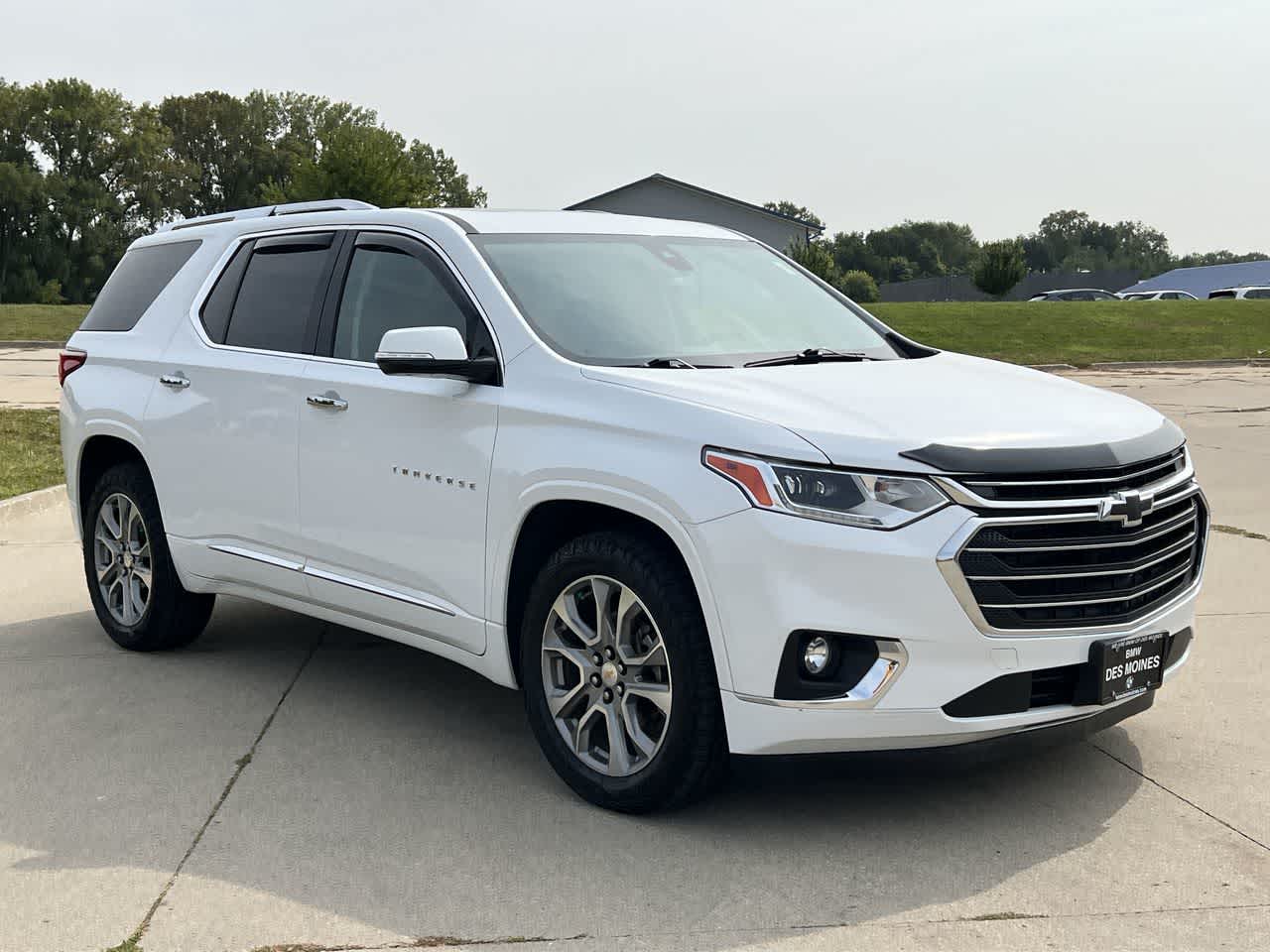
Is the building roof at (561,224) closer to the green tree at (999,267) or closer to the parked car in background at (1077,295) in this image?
the green tree at (999,267)

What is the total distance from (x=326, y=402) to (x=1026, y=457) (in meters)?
2.63

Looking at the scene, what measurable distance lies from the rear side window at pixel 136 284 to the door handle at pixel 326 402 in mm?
1551

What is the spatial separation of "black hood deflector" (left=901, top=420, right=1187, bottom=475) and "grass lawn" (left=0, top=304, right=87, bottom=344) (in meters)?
34.9

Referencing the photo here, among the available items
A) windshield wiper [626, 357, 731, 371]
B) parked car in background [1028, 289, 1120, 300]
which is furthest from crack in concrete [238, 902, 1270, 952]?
parked car in background [1028, 289, 1120, 300]

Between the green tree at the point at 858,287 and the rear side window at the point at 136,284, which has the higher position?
the rear side window at the point at 136,284

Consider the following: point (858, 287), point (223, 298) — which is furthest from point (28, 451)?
point (858, 287)

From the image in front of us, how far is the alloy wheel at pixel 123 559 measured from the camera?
6785mm

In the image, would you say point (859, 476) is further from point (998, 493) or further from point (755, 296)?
point (755, 296)

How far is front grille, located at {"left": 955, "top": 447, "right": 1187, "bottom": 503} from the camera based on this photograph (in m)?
4.03

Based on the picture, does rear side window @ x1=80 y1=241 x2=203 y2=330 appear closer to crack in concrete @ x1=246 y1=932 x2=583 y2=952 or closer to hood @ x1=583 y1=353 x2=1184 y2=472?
hood @ x1=583 y1=353 x2=1184 y2=472

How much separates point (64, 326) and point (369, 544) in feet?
122

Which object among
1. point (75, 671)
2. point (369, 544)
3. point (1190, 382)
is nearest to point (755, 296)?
point (369, 544)

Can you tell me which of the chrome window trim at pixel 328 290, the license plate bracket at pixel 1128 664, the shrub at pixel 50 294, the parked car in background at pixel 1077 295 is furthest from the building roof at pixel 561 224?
the shrub at pixel 50 294

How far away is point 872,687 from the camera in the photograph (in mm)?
4062
